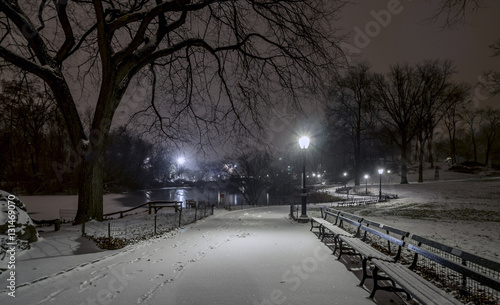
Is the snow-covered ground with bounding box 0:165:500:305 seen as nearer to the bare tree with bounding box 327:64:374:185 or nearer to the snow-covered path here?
the snow-covered path

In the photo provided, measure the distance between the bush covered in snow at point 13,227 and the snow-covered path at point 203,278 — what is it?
0.72 m

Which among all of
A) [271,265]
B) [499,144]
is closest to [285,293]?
[271,265]

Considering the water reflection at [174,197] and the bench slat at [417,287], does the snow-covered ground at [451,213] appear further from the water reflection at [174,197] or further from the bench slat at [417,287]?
the water reflection at [174,197]

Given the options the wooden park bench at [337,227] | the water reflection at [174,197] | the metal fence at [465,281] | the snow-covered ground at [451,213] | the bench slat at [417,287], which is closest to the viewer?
the bench slat at [417,287]

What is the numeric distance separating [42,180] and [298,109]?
40.1 meters

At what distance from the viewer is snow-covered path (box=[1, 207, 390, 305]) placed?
4562 millimetres

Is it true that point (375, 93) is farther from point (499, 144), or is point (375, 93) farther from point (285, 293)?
point (499, 144)

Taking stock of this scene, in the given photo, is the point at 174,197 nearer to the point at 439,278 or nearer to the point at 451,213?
the point at 451,213

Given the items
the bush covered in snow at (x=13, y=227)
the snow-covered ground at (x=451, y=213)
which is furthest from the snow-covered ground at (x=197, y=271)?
the bush covered in snow at (x=13, y=227)

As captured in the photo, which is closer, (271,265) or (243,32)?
(271,265)

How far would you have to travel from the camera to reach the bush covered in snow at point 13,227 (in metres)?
6.73

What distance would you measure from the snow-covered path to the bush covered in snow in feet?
Result: 2.35

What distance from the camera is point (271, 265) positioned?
6.53 meters

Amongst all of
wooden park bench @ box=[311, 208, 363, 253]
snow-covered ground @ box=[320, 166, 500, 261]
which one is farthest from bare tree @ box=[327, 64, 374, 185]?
wooden park bench @ box=[311, 208, 363, 253]
